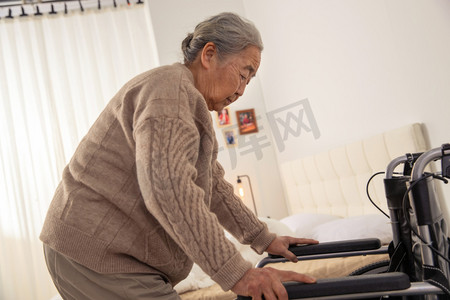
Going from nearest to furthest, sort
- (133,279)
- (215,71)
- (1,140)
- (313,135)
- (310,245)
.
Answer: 1. (133,279)
2. (215,71)
3. (310,245)
4. (313,135)
5. (1,140)

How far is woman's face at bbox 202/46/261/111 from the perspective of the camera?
48.5 inches

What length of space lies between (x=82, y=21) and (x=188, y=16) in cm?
110

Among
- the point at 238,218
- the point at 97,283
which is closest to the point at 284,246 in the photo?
the point at 238,218

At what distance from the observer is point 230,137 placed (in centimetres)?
459

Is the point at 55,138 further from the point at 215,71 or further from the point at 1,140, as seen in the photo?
the point at 215,71

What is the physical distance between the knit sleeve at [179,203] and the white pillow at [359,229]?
155 centimetres

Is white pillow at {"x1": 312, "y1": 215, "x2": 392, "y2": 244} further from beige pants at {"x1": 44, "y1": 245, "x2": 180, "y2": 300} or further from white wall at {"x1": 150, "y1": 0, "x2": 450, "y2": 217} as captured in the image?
beige pants at {"x1": 44, "y1": 245, "x2": 180, "y2": 300}

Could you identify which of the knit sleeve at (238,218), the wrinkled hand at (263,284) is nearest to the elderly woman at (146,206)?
the wrinkled hand at (263,284)

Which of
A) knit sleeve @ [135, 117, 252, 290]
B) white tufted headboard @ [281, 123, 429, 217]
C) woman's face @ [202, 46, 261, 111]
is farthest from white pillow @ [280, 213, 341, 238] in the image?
knit sleeve @ [135, 117, 252, 290]

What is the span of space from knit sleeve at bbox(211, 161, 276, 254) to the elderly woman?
0.26 metres

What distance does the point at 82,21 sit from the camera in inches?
175

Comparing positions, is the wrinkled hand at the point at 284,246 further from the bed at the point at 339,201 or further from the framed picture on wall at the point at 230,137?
the framed picture on wall at the point at 230,137

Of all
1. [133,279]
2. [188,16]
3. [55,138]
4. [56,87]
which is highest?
[188,16]

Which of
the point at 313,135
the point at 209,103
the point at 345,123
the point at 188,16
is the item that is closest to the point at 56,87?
the point at 188,16
